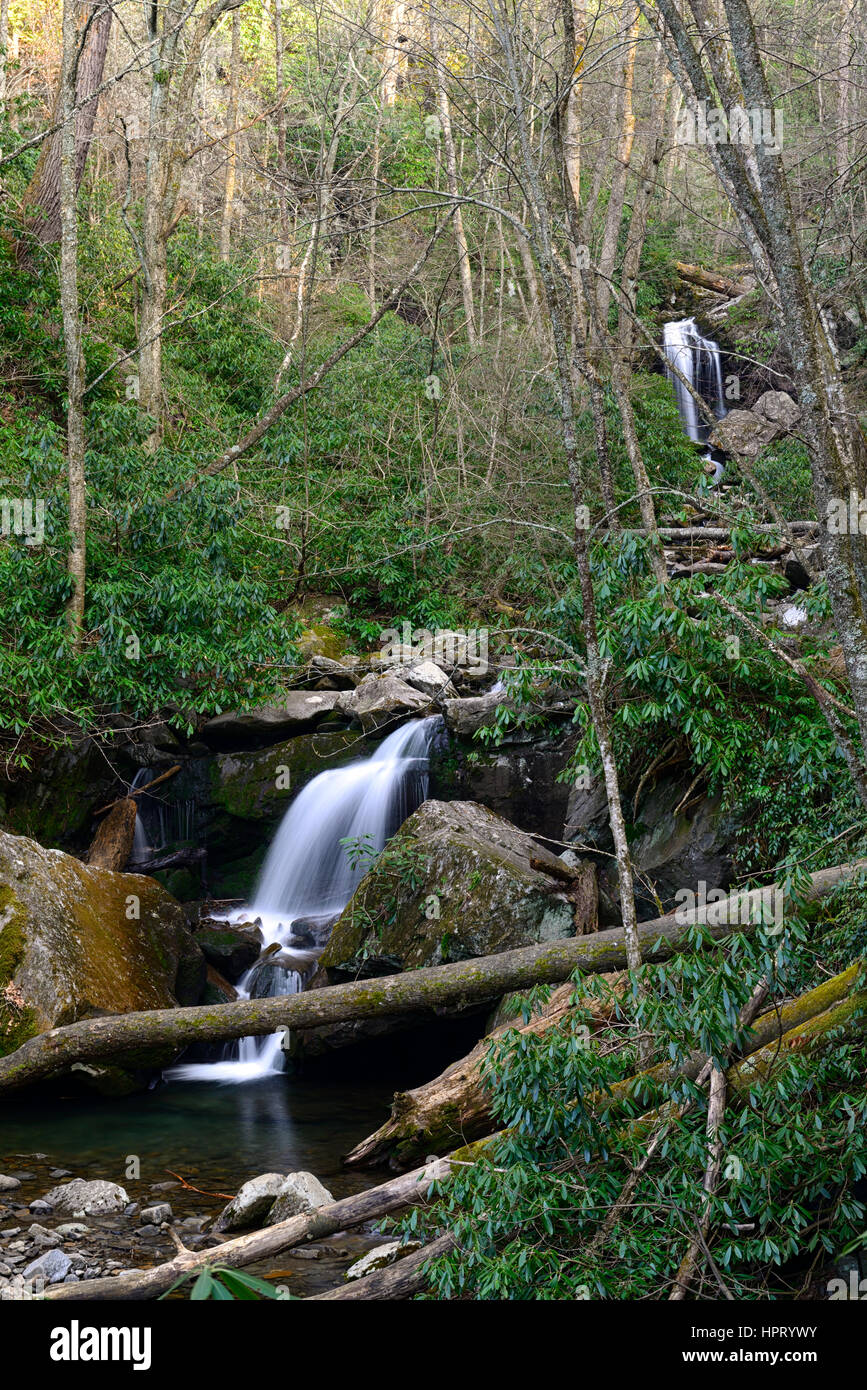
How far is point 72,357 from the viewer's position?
1159 centimetres

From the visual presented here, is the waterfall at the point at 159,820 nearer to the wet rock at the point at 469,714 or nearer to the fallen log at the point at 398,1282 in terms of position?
the wet rock at the point at 469,714

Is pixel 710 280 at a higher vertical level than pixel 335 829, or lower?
higher

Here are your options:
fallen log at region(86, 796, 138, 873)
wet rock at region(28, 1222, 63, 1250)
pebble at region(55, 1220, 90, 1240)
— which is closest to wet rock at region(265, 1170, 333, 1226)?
pebble at region(55, 1220, 90, 1240)

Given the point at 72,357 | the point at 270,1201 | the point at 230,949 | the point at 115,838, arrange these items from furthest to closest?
1. the point at 72,357
2. the point at 115,838
3. the point at 230,949
4. the point at 270,1201

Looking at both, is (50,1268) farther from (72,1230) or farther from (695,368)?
(695,368)

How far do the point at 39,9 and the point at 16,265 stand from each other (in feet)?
48.9

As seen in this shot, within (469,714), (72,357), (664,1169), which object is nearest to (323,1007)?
(664,1169)

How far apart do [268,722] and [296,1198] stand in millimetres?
7015

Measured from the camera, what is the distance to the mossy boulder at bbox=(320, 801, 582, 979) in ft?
28.2

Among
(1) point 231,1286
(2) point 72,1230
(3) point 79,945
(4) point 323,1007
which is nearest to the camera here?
(1) point 231,1286

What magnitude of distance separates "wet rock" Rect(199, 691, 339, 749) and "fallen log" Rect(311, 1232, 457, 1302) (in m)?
8.21

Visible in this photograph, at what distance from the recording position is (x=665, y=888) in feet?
28.1
